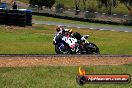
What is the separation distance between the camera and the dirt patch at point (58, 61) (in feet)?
50.3

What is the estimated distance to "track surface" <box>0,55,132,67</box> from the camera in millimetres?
15398

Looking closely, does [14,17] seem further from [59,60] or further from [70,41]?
[59,60]

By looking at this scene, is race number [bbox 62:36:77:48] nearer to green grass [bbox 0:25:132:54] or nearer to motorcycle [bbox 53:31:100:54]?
motorcycle [bbox 53:31:100:54]

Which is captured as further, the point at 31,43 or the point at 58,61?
the point at 31,43

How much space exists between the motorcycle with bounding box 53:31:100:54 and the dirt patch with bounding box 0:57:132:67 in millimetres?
1449

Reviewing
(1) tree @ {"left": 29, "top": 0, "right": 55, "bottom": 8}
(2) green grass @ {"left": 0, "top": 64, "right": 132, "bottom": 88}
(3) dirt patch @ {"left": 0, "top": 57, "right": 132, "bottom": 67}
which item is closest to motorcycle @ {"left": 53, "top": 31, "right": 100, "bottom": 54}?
(3) dirt patch @ {"left": 0, "top": 57, "right": 132, "bottom": 67}

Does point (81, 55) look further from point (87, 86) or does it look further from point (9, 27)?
point (9, 27)

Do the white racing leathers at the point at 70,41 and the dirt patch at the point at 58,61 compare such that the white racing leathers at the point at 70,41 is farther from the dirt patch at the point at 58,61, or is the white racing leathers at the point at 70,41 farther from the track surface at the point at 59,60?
the dirt patch at the point at 58,61

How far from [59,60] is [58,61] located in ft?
0.74

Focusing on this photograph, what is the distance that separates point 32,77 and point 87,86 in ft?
7.46

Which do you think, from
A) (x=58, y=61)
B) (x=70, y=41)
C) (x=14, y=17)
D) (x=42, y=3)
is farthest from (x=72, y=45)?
(x=42, y=3)

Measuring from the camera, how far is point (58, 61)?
16250 millimetres

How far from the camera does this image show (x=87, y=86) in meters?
9.63

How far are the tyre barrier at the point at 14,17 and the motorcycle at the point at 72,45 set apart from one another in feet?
46.7
